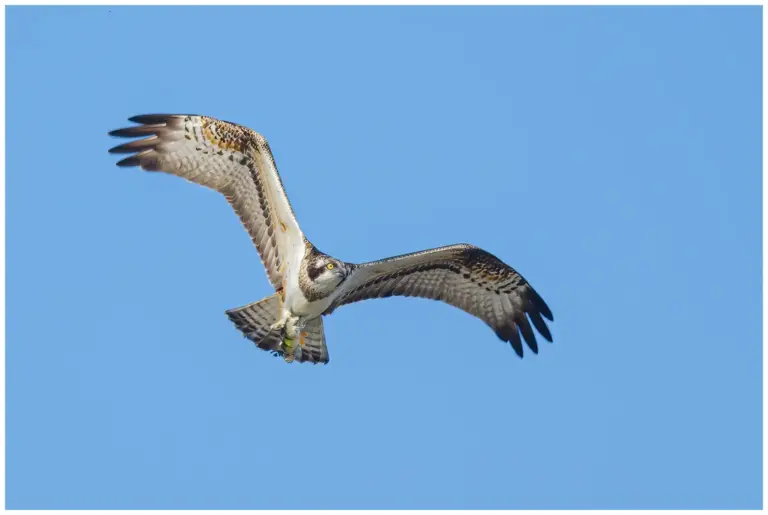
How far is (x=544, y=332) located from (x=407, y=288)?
6.01ft

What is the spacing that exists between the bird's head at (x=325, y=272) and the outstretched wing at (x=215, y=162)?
0.52 m

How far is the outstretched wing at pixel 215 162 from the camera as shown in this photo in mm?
15057

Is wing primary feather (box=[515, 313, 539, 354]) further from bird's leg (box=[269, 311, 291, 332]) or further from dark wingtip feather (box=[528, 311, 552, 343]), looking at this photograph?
bird's leg (box=[269, 311, 291, 332])

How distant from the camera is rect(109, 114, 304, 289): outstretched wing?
15.1 metres

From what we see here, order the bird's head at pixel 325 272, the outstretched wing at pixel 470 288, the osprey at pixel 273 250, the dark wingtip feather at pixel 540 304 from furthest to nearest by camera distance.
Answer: the dark wingtip feather at pixel 540 304 → the outstretched wing at pixel 470 288 → the osprey at pixel 273 250 → the bird's head at pixel 325 272

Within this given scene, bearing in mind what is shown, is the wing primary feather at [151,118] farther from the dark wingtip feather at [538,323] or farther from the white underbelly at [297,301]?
the dark wingtip feather at [538,323]

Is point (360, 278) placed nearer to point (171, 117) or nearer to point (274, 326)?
point (274, 326)

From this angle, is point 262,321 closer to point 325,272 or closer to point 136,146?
point 325,272

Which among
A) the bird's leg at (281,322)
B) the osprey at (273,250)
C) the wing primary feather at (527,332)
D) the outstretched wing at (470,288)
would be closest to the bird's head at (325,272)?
the osprey at (273,250)

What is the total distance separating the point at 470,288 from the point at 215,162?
354 cm

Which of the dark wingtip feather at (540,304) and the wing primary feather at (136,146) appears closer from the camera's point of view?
the wing primary feather at (136,146)

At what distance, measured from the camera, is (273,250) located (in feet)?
49.7

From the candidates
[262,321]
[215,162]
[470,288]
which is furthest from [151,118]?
[470,288]

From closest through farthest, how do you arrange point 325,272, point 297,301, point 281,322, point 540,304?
point 325,272
point 297,301
point 281,322
point 540,304
